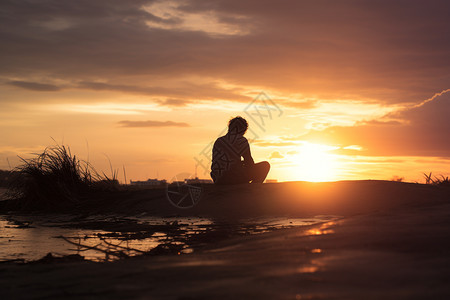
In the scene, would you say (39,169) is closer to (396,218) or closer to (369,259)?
(396,218)

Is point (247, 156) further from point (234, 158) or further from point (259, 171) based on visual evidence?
point (259, 171)

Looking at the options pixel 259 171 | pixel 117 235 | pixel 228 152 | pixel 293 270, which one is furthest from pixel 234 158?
pixel 293 270

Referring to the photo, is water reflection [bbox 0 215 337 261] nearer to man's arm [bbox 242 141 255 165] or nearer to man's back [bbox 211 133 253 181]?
man's back [bbox 211 133 253 181]

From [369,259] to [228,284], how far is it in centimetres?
98

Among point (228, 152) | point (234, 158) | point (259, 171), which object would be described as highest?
point (228, 152)

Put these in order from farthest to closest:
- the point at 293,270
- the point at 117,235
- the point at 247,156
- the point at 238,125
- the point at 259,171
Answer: the point at 259,171, the point at 247,156, the point at 238,125, the point at 117,235, the point at 293,270

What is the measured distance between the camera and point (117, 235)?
6.18 m

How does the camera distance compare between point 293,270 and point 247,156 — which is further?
point 247,156

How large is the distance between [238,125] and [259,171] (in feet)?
3.75

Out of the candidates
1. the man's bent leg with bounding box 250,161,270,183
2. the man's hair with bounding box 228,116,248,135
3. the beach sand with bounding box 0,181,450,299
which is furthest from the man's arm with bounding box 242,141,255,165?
Answer: the beach sand with bounding box 0,181,450,299

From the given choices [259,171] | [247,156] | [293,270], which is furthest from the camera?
[259,171]

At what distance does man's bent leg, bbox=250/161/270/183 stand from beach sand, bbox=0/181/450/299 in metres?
5.52

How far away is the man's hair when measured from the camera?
10.3 m

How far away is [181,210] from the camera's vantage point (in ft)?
29.6
